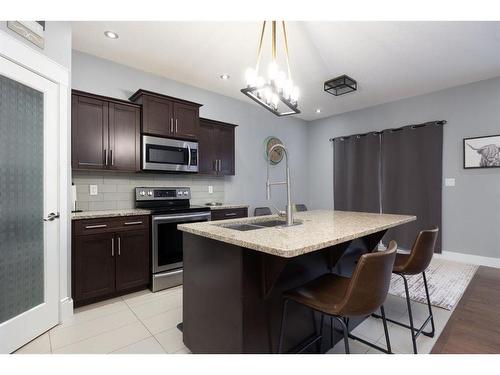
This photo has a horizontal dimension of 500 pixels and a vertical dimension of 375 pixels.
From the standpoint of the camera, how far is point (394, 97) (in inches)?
175

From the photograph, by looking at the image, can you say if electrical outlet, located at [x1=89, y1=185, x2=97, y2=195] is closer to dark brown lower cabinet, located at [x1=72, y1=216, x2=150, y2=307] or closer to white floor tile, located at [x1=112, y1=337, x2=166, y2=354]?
dark brown lower cabinet, located at [x1=72, y1=216, x2=150, y2=307]

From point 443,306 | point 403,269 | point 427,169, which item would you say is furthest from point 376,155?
point 403,269

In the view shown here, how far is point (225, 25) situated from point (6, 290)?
2822mm

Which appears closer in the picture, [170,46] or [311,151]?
[170,46]

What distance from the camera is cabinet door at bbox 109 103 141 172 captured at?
9.53 ft

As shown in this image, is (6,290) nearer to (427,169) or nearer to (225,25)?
(225,25)

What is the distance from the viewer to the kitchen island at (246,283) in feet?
4.35

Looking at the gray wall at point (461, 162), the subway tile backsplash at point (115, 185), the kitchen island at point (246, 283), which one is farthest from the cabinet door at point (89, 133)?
the gray wall at point (461, 162)

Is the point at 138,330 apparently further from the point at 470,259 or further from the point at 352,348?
the point at 470,259

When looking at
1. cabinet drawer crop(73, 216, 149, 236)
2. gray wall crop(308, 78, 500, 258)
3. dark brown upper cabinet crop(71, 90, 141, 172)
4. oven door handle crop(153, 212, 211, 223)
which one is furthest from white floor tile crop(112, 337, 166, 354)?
gray wall crop(308, 78, 500, 258)

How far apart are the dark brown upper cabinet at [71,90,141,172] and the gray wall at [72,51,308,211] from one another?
45 cm

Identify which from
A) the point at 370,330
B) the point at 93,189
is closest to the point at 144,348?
the point at 370,330

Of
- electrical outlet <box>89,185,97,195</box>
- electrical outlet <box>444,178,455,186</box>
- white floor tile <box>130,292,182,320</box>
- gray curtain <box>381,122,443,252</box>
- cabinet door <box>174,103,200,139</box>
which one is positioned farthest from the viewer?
gray curtain <box>381,122,443,252</box>

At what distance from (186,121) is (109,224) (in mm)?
1614
